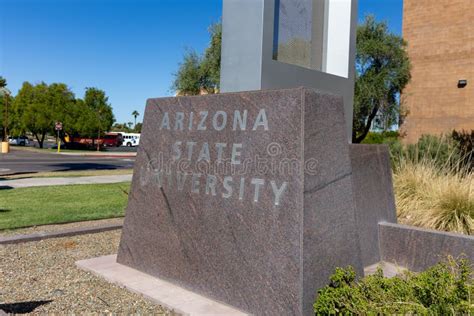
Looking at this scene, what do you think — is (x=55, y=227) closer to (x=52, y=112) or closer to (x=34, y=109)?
(x=52, y=112)

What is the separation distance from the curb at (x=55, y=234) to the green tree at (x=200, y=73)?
17.5 metres

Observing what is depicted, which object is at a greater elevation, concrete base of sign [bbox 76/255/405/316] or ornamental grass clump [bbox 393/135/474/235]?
ornamental grass clump [bbox 393/135/474/235]

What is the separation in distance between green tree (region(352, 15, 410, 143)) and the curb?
17.7m

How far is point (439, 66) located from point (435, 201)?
16.8 meters

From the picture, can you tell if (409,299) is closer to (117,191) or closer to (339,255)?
(339,255)

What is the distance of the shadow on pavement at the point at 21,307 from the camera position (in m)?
3.62

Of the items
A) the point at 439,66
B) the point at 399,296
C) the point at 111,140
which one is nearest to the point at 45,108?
the point at 111,140

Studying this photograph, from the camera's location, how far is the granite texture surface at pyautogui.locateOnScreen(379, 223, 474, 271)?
4754 millimetres

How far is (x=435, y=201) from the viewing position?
6320 mm

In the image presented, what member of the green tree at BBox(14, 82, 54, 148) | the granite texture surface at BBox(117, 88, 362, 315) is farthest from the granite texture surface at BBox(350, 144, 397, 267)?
the green tree at BBox(14, 82, 54, 148)

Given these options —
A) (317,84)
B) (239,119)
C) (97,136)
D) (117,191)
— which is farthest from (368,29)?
(97,136)

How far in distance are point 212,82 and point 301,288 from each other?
22252 mm

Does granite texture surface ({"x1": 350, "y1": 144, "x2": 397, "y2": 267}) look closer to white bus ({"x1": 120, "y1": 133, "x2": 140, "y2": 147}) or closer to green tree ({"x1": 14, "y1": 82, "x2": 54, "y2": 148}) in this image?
green tree ({"x1": 14, "y1": 82, "x2": 54, "y2": 148})

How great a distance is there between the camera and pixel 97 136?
50.0 metres
